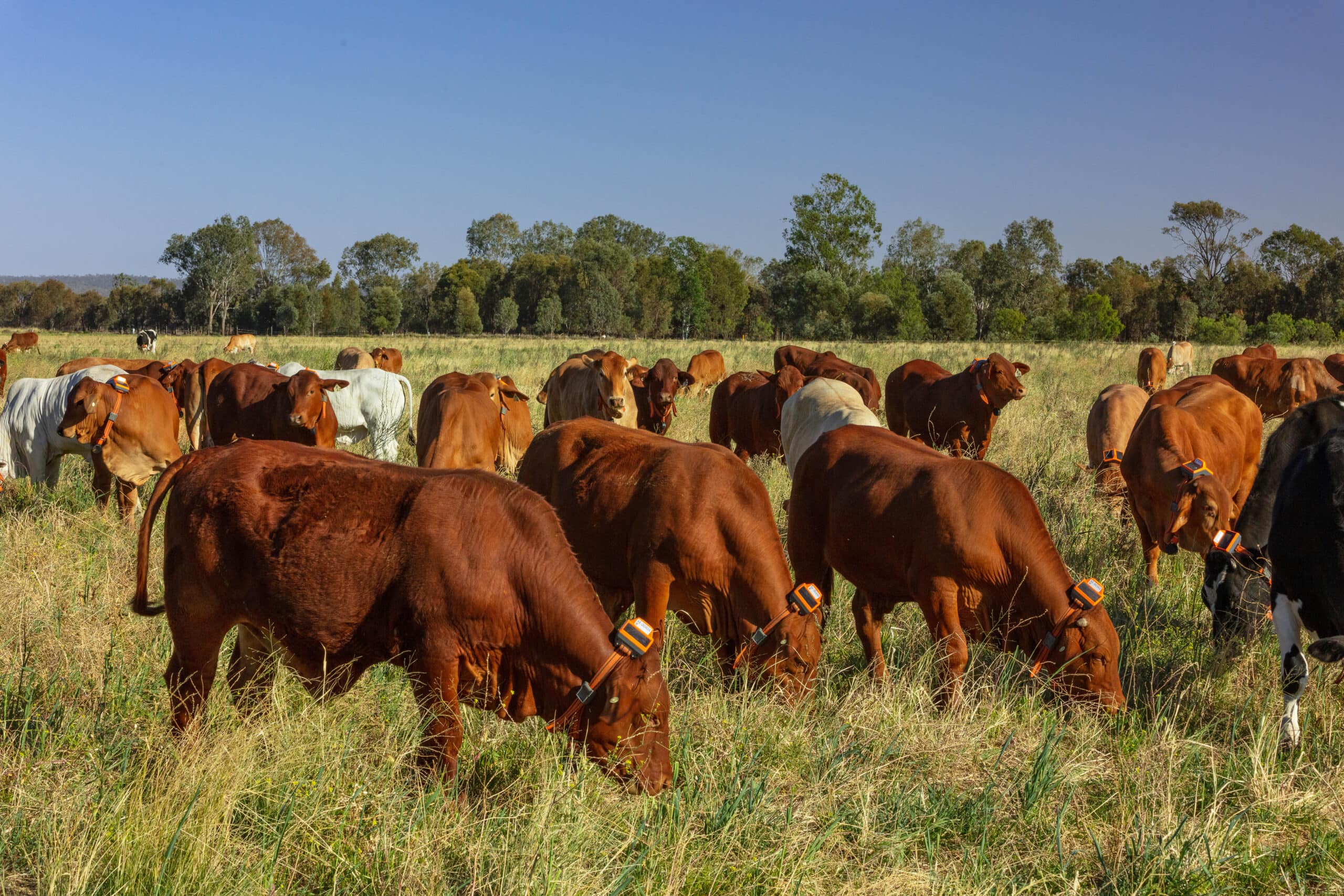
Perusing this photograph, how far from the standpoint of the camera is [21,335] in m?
37.0

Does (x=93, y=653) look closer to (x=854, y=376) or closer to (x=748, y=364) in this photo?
(x=854, y=376)

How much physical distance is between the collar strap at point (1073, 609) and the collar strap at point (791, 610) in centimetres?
126

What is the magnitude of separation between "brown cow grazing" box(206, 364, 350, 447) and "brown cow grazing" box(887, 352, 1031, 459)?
7083 millimetres

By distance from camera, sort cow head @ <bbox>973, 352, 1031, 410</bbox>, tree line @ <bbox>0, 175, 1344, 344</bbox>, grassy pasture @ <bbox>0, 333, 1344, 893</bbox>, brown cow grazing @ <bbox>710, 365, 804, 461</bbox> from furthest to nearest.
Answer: tree line @ <bbox>0, 175, 1344, 344</bbox> → cow head @ <bbox>973, 352, 1031, 410</bbox> → brown cow grazing @ <bbox>710, 365, 804, 461</bbox> → grassy pasture @ <bbox>0, 333, 1344, 893</bbox>

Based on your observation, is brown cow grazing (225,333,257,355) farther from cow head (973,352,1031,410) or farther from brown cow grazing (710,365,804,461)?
cow head (973,352,1031,410)

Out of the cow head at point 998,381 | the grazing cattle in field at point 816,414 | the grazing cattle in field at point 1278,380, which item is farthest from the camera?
the grazing cattle in field at point 1278,380

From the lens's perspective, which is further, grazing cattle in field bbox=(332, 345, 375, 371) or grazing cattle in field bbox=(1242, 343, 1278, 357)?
grazing cattle in field bbox=(332, 345, 375, 371)

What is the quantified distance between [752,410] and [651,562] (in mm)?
8151

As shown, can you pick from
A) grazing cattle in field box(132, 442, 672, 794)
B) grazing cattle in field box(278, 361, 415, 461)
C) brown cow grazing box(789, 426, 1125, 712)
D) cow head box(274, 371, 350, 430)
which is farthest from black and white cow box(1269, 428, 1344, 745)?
grazing cattle in field box(278, 361, 415, 461)

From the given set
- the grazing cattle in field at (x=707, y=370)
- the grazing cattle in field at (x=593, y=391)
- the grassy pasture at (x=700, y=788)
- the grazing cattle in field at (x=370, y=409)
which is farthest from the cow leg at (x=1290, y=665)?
the grazing cattle in field at (x=707, y=370)

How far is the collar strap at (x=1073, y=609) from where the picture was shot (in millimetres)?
5117

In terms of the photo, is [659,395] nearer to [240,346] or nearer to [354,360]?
[354,360]

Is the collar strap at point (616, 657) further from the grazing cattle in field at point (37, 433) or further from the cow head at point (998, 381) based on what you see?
the cow head at point (998, 381)

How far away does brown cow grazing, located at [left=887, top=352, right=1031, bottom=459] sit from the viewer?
1290cm
